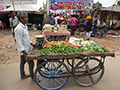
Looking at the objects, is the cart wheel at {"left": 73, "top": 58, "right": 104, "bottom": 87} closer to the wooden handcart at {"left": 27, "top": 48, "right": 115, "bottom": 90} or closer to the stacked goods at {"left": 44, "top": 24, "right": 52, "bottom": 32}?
the wooden handcart at {"left": 27, "top": 48, "right": 115, "bottom": 90}

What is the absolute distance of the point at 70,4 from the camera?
34.6 ft

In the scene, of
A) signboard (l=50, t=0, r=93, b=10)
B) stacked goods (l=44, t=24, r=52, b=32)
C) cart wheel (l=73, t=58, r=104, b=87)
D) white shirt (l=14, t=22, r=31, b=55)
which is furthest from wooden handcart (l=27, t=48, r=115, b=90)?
signboard (l=50, t=0, r=93, b=10)

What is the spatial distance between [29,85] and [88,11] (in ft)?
34.2

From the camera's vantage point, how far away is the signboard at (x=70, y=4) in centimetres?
1033

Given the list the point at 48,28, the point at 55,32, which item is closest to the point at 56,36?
the point at 55,32

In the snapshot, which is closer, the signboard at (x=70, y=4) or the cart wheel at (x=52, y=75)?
the cart wheel at (x=52, y=75)

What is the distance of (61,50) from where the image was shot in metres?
2.23

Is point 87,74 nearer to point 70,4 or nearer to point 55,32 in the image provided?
point 55,32

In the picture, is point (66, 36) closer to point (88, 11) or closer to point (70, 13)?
point (70, 13)

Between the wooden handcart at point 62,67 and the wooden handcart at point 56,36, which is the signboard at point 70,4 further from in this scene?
the wooden handcart at point 62,67

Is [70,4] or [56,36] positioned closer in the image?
[56,36]

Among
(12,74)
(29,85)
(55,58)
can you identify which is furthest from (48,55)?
(12,74)

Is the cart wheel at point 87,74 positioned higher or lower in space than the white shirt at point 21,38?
lower

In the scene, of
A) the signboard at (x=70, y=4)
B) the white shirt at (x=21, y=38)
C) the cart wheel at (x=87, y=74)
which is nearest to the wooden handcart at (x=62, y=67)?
the cart wheel at (x=87, y=74)
